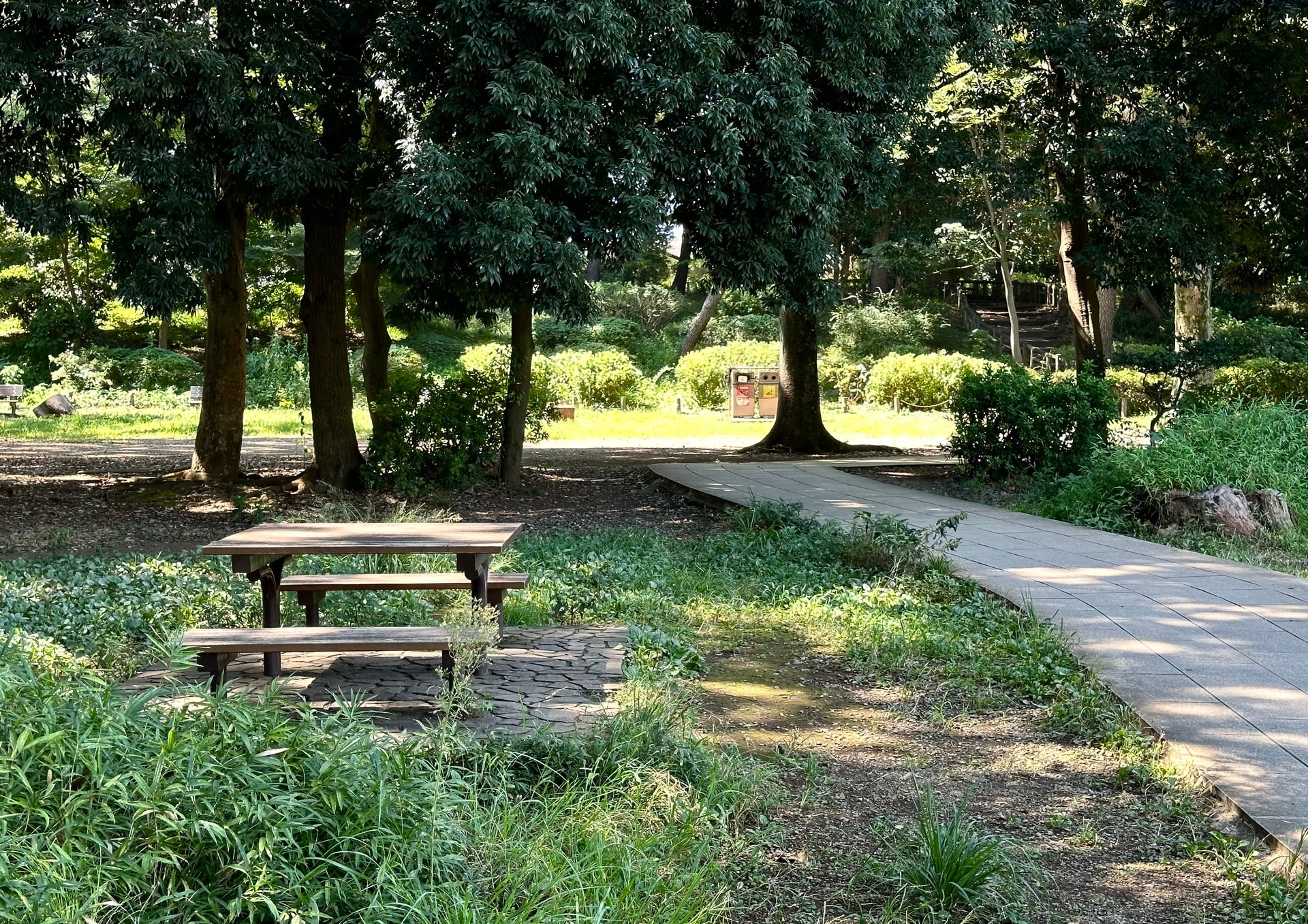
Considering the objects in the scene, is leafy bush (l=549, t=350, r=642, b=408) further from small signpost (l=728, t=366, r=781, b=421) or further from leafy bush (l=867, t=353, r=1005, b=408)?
leafy bush (l=867, t=353, r=1005, b=408)

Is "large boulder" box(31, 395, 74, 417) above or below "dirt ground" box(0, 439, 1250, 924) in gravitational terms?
above

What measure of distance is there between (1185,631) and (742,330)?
26.4 m

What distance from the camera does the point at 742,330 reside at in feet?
106

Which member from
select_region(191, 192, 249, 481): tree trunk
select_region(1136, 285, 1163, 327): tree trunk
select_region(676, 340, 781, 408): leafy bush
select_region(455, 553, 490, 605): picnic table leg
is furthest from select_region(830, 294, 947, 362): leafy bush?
select_region(455, 553, 490, 605): picnic table leg

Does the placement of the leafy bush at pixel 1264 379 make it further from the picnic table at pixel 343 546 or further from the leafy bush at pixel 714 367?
the picnic table at pixel 343 546

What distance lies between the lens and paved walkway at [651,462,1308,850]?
14.4ft

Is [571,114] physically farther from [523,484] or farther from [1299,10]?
[1299,10]

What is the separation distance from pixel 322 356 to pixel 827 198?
17.8ft

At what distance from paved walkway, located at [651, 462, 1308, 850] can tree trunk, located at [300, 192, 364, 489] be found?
493 cm

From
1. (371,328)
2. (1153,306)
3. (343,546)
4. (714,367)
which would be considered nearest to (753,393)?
(714,367)

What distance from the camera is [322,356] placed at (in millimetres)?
12203

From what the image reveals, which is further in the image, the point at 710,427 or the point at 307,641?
the point at 710,427

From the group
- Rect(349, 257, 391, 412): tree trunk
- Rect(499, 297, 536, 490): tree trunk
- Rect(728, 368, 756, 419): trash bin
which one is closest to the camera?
Rect(499, 297, 536, 490): tree trunk

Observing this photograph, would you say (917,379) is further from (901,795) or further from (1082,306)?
(901,795)
